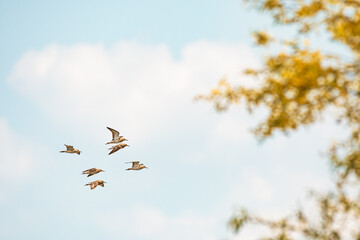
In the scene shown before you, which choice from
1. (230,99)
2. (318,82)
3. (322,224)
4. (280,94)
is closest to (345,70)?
(318,82)

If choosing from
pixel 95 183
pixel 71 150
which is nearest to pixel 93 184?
pixel 95 183

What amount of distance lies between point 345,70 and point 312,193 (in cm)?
165

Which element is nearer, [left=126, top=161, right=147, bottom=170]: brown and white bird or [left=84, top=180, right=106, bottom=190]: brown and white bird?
[left=126, top=161, right=147, bottom=170]: brown and white bird

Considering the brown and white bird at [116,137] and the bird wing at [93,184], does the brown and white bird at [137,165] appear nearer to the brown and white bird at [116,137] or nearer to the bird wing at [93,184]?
the brown and white bird at [116,137]

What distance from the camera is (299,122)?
6.55m

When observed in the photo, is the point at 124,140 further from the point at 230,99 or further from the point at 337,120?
the point at 337,120

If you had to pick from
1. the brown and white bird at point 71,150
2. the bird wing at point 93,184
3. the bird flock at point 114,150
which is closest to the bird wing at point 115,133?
the bird flock at point 114,150

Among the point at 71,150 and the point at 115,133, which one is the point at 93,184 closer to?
the point at 71,150

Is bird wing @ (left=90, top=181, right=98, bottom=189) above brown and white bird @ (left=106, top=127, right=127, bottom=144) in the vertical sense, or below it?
below

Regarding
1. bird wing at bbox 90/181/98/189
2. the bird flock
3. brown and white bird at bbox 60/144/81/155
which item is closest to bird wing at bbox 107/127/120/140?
the bird flock

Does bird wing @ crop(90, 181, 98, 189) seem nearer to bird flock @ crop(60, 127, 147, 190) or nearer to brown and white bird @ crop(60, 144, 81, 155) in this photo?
bird flock @ crop(60, 127, 147, 190)

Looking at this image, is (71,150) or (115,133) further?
(71,150)

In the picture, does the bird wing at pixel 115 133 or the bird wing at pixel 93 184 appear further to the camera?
the bird wing at pixel 93 184

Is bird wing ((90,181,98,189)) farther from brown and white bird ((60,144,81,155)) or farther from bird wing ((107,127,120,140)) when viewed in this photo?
bird wing ((107,127,120,140))
